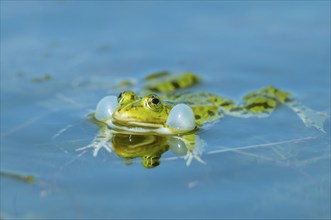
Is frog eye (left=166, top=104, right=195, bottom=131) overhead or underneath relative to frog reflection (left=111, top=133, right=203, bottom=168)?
overhead

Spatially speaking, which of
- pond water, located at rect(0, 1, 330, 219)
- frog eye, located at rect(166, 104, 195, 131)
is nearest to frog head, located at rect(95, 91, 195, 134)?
frog eye, located at rect(166, 104, 195, 131)

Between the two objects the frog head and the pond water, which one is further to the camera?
the frog head

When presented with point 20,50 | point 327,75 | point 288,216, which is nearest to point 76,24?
point 20,50

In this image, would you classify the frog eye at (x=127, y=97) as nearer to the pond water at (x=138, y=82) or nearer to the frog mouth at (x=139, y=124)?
the frog mouth at (x=139, y=124)

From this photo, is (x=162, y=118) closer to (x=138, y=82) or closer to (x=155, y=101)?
(x=155, y=101)

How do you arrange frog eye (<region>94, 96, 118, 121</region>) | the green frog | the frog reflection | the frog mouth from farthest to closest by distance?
1. frog eye (<region>94, 96, 118, 121</region>)
2. the frog mouth
3. the green frog
4. the frog reflection

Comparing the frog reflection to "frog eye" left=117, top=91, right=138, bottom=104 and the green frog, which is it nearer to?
the green frog

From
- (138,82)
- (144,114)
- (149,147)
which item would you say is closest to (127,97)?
(144,114)
